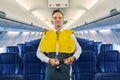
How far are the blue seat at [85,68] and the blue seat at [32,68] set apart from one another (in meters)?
0.82

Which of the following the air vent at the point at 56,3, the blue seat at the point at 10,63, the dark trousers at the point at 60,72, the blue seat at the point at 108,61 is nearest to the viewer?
the dark trousers at the point at 60,72

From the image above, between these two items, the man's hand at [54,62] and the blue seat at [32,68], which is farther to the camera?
the blue seat at [32,68]

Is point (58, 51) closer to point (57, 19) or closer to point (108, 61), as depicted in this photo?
point (57, 19)

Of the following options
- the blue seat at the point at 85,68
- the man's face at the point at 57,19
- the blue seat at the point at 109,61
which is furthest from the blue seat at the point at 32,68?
the man's face at the point at 57,19

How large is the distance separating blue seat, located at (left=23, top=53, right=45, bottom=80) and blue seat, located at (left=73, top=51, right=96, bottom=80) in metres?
0.82

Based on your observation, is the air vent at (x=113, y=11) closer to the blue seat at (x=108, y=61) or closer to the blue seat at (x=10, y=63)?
the blue seat at (x=108, y=61)

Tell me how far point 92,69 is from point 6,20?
239 cm

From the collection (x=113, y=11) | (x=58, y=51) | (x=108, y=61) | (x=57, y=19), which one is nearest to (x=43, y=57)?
(x=58, y=51)

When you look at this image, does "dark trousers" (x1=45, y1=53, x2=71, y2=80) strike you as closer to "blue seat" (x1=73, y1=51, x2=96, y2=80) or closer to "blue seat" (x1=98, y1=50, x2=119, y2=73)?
"blue seat" (x1=73, y1=51, x2=96, y2=80)

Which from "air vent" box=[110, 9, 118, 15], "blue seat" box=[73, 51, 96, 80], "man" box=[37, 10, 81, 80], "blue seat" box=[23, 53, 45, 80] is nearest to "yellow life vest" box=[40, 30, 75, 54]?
"man" box=[37, 10, 81, 80]

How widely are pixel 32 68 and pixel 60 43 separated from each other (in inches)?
110

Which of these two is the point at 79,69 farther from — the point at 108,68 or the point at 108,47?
the point at 108,47

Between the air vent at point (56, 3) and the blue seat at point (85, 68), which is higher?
the air vent at point (56, 3)

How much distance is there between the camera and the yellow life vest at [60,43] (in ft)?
13.0
